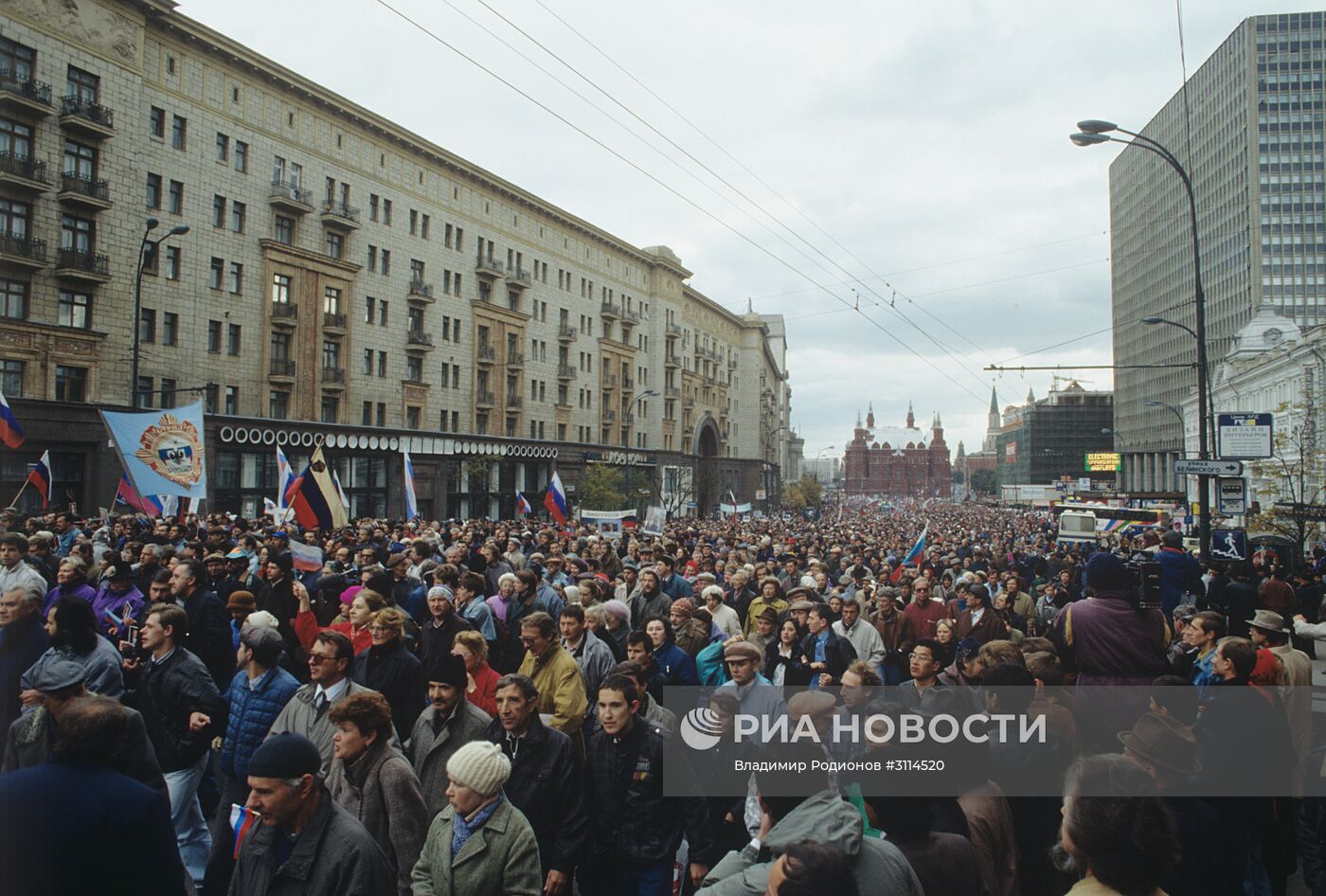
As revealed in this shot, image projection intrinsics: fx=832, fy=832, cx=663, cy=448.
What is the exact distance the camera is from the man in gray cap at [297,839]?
335 centimetres

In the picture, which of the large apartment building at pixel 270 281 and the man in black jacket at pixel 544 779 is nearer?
the man in black jacket at pixel 544 779

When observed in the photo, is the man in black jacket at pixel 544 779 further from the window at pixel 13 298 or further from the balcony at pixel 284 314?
the balcony at pixel 284 314

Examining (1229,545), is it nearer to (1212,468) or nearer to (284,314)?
(1212,468)

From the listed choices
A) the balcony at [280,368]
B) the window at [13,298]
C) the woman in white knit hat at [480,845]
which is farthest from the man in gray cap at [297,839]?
the balcony at [280,368]

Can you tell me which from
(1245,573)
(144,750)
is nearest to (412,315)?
(1245,573)

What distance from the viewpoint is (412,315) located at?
153 ft

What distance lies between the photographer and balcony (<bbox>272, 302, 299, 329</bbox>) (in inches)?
1486

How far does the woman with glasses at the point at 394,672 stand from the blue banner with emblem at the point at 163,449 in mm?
11926

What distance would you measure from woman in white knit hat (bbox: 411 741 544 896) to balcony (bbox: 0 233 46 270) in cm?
3248

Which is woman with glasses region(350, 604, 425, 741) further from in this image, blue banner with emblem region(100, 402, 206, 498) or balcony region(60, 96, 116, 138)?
balcony region(60, 96, 116, 138)

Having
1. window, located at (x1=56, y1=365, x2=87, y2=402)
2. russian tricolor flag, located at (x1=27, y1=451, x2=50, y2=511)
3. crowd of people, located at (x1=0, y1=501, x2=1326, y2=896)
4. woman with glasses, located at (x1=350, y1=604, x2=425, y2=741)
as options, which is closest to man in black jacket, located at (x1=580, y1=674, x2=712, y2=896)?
crowd of people, located at (x1=0, y1=501, x2=1326, y2=896)

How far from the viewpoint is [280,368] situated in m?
38.0

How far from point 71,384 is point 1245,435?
34.7 metres

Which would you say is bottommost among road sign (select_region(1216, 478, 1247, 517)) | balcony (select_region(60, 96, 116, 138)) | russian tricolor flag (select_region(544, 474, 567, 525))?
russian tricolor flag (select_region(544, 474, 567, 525))
